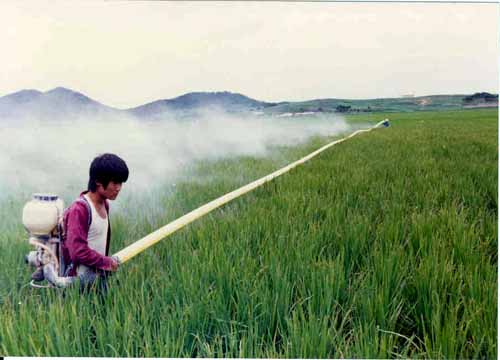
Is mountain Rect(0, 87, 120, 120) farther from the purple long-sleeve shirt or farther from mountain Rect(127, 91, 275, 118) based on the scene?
the purple long-sleeve shirt

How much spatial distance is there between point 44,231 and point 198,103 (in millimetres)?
623

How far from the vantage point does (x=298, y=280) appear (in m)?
1.09

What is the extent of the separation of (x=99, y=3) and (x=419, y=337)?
127 cm

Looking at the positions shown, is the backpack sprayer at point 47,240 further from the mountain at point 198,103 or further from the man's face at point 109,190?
Result: the mountain at point 198,103

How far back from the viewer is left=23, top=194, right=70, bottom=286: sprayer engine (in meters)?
1.01

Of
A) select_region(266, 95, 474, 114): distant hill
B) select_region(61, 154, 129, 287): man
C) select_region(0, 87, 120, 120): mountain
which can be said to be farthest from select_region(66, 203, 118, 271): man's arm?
select_region(266, 95, 474, 114): distant hill

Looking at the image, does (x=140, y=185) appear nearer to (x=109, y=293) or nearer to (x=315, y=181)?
(x=109, y=293)

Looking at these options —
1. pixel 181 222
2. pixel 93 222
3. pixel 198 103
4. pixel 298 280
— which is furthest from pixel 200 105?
pixel 298 280

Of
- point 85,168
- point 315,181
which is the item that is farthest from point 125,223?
point 315,181

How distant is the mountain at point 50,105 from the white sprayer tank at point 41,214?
0.39 meters

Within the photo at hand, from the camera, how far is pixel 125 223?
4.58ft

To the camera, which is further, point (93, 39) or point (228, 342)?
point (93, 39)

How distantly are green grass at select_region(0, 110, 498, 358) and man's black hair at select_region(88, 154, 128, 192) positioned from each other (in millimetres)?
271

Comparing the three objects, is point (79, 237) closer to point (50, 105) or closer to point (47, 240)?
point (47, 240)
